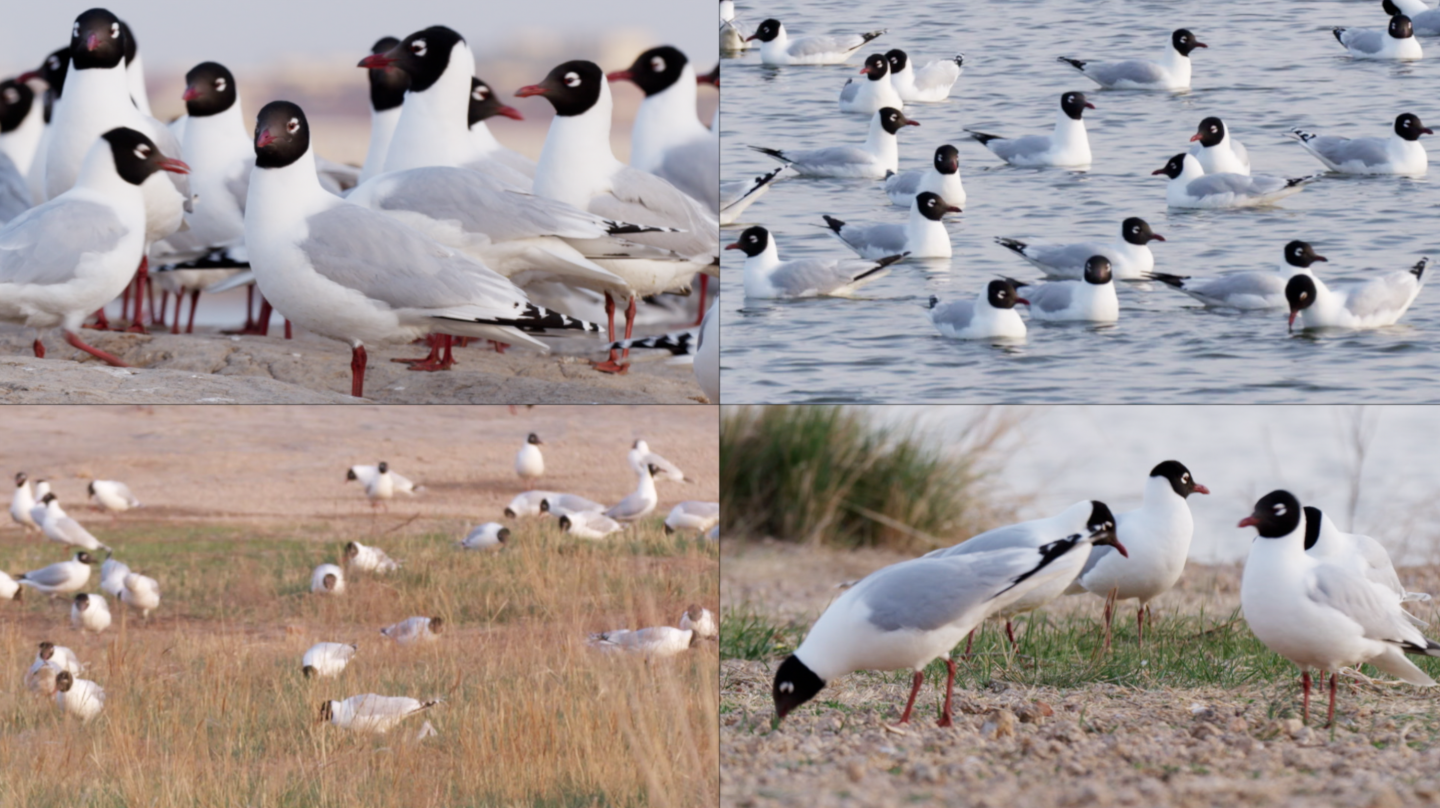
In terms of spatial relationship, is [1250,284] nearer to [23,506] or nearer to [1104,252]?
[1104,252]

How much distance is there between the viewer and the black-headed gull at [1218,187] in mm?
9211

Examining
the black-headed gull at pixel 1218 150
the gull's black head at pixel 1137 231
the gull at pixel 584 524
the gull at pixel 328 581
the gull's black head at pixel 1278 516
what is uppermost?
the black-headed gull at pixel 1218 150

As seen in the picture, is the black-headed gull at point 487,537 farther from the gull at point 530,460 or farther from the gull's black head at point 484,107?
the gull's black head at point 484,107

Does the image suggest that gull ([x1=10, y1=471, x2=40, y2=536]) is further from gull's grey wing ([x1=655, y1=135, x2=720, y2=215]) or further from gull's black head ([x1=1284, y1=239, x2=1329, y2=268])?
gull's black head ([x1=1284, y1=239, x2=1329, y2=268])

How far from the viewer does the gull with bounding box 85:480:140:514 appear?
8.98 meters

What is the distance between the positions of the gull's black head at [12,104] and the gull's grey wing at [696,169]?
724 centimetres

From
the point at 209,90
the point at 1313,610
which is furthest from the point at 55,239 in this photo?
the point at 1313,610

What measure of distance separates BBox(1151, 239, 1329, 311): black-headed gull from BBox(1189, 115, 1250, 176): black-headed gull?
1490 millimetres

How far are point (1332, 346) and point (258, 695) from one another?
4804 mm

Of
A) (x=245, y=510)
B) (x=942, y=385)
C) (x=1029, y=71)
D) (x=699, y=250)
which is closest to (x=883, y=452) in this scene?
(x=699, y=250)

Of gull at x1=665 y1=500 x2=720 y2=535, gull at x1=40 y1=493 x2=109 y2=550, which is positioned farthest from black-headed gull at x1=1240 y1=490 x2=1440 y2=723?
gull at x1=40 y1=493 x2=109 y2=550

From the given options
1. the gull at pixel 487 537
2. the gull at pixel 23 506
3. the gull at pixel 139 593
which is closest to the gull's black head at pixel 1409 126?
the gull at pixel 487 537

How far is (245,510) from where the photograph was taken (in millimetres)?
8375

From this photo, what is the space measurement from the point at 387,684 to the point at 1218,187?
5426 millimetres
